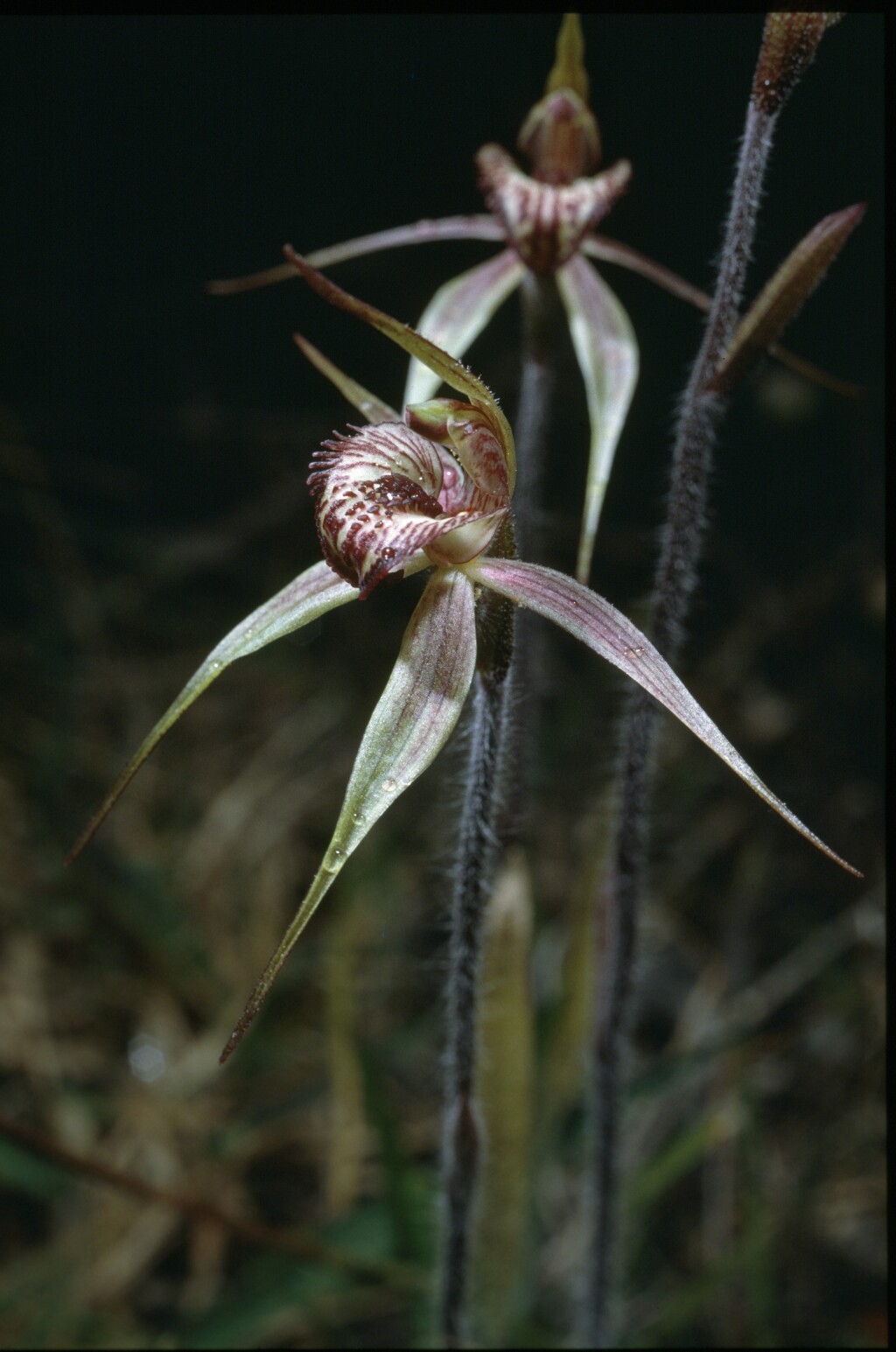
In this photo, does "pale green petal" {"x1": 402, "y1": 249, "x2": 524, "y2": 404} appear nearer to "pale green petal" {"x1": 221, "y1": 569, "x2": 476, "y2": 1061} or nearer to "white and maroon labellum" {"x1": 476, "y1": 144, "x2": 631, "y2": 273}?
"white and maroon labellum" {"x1": 476, "y1": 144, "x2": 631, "y2": 273}

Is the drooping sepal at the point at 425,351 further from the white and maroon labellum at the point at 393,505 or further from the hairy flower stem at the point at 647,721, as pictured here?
the hairy flower stem at the point at 647,721

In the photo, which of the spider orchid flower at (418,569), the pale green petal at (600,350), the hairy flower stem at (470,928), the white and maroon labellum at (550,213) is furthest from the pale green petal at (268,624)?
the white and maroon labellum at (550,213)

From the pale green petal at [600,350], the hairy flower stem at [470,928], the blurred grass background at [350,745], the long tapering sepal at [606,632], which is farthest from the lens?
the blurred grass background at [350,745]

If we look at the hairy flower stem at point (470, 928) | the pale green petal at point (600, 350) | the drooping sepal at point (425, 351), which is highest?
the pale green petal at point (600, 350)

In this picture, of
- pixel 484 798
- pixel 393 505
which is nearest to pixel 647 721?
pixel 484 798

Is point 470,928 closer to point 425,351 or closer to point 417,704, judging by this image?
point 417,704

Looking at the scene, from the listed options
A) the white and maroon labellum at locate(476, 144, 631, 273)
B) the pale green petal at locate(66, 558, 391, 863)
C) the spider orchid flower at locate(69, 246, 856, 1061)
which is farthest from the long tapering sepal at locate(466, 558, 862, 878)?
the white and maroon labellum at locate(476, 144, 631, 273)

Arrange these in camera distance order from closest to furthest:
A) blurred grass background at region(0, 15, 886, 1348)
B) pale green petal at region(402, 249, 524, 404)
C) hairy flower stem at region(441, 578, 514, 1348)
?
hairy flower stem at region(441, 578, 514, 1348) < pale green petal at region(402, 249, 524, 404) < blurred grass background at region(0, 15, 886, 1348)
